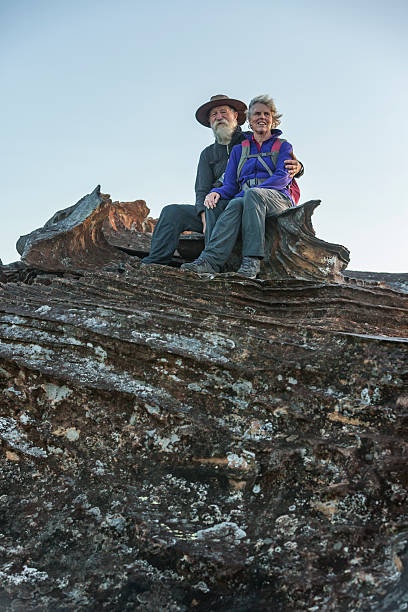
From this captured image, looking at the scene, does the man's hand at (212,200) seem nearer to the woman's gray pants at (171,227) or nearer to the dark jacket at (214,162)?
the woman's gray pants at (171,227)

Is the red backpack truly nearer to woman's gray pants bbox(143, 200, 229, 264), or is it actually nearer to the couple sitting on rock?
the couple sitting on rock

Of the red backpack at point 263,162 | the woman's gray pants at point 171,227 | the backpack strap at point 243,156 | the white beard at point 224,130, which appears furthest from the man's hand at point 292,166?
the white beard at point 224,130

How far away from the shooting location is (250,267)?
24.2ft

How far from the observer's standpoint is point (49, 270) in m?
8.33

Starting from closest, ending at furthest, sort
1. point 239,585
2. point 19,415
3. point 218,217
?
point 239,585 → point 19,415 → point 218,217

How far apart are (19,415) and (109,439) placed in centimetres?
101

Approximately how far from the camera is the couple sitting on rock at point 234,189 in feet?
25.0

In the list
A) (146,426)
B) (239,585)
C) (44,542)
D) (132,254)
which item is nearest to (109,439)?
(146,426)

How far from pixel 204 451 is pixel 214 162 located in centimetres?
615

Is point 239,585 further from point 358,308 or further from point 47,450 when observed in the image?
point 358,308

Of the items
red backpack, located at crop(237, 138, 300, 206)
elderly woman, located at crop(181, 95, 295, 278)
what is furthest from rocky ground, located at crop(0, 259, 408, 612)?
red backpack, located at crop(237, 138, 300, 206)

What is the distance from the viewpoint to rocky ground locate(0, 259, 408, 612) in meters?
3.51

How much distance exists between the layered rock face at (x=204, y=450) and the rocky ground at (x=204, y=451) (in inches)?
0.5

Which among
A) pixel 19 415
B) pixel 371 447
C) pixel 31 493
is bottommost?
pixel 31 493
